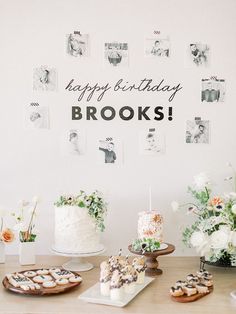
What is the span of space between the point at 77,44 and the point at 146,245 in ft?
3.47

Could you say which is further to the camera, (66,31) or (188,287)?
(66,31)

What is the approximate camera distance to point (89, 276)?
2.07m

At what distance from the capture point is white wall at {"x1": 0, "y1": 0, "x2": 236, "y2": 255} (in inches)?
95.5

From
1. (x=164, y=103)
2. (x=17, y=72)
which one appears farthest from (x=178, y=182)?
(x=17, y=72)

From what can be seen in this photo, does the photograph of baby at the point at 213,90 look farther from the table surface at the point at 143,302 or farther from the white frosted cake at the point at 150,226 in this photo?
the table surface at the point at 143,302

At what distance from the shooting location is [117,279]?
1.75 m

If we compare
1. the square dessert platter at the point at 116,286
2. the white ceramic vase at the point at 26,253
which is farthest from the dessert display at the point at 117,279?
the white ceramic vase at the point at 26,253

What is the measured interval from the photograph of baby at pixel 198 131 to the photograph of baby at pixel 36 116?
713mm

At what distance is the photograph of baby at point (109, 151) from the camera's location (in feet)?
8.00

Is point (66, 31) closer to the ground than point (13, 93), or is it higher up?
higher up

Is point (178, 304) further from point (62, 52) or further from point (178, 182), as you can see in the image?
point (62, 52)

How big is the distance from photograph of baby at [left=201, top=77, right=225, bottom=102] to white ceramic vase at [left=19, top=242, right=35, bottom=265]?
1.10 metres

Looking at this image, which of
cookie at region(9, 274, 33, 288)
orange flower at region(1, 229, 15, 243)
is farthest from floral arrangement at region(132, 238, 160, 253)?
orange flower at region(1, 229, 15, 243)

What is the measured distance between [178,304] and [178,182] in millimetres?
805
